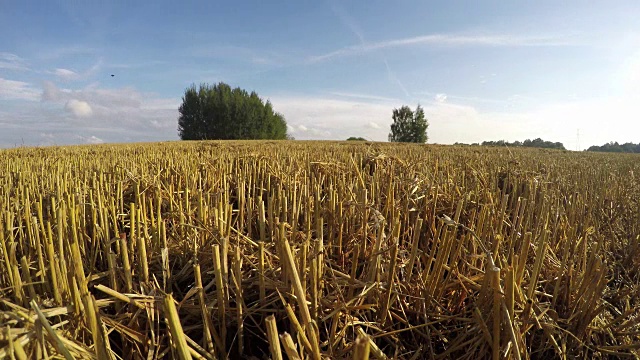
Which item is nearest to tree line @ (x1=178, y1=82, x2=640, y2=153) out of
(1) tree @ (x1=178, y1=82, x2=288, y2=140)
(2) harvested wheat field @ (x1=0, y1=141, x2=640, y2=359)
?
(1) tree @ (x1=178, y1=82, x2=288, y2=140)

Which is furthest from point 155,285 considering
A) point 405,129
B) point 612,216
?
point 405,129

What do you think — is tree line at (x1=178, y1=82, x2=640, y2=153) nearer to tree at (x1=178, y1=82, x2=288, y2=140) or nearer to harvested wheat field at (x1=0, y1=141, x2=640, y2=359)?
tree at (x1=178, y1=82, x2=288, y2=140)

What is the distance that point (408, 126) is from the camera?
133ft

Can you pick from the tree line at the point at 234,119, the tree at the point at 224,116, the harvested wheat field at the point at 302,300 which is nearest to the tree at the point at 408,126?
the tree line at the point at 234,119

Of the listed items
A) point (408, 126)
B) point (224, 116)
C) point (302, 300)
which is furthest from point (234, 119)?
point (302, 300)

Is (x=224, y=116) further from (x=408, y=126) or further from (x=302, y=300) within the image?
(x=302, y=300)

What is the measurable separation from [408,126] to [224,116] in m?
22.8

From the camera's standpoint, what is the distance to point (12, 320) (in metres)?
0.65

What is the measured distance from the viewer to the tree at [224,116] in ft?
121

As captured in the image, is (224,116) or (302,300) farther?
(224,116)

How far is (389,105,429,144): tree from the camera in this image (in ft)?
132

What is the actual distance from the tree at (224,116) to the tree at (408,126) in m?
15.7

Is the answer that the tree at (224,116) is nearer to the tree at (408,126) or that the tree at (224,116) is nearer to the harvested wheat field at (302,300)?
the tree at (408,126)

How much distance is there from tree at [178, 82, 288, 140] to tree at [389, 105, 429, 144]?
15.7 metres
